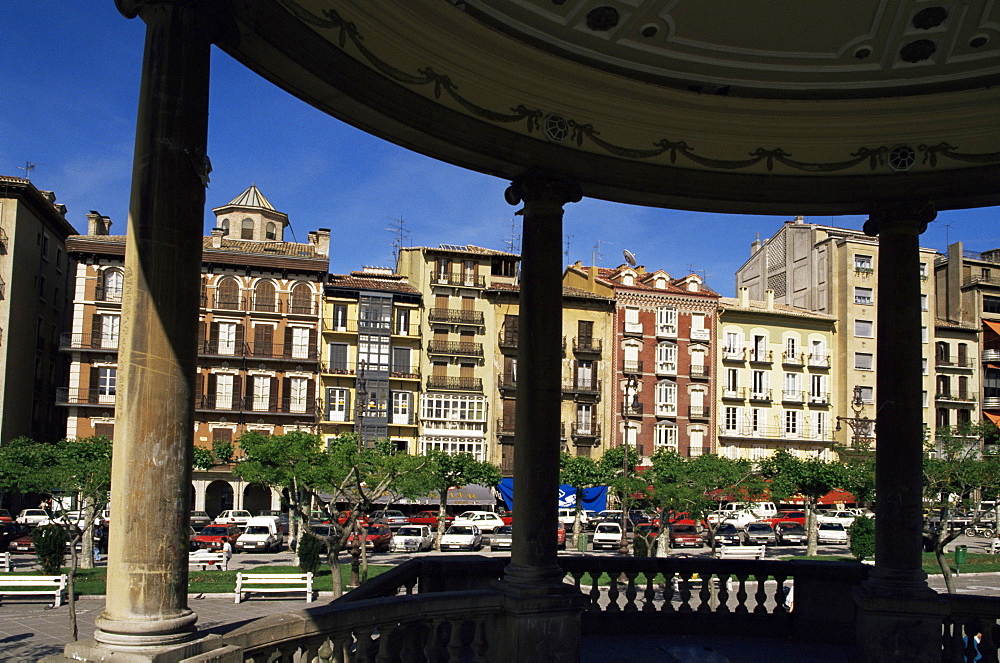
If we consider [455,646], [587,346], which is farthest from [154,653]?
[587,346]

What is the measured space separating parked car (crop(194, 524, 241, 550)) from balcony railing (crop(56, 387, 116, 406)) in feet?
70.4

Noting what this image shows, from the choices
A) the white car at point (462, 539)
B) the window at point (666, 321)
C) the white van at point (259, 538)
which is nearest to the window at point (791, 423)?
the window at point (666, 321)

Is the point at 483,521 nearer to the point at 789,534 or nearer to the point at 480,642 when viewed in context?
the point at 789,534

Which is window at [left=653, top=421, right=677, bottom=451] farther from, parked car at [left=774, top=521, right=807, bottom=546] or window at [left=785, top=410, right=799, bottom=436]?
parked car at [left=774, top=521, right=807, bottom=546]

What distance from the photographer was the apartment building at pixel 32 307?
61.0 m

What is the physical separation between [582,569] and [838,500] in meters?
66.9

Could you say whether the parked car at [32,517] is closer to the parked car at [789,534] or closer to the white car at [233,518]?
the white car at [233,518]

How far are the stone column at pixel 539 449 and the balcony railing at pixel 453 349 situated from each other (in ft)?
211

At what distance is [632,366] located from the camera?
79250 millimetres

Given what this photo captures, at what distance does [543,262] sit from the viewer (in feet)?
37.3

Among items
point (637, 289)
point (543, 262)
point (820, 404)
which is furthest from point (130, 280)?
point (820, 404)

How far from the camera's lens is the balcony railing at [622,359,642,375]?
7912cm

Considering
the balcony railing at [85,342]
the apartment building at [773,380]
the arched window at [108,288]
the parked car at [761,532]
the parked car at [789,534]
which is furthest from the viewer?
the apartment building at [773,380]

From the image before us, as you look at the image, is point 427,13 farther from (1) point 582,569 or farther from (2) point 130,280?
(1) point 582,569
